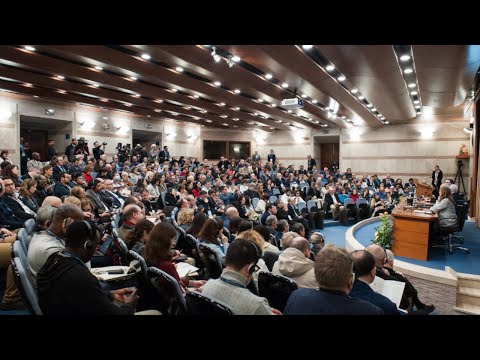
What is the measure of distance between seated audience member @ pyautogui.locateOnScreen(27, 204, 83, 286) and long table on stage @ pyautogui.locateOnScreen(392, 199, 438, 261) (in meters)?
4.87

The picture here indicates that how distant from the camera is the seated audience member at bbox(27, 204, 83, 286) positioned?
2246 millimetres

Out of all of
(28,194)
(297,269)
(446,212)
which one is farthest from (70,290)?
(446,212)

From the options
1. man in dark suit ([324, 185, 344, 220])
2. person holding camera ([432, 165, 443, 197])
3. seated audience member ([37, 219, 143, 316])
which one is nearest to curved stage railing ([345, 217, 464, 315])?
seated audience member ([37, 219, 143, 316])

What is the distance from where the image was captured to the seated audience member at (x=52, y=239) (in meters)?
2.25

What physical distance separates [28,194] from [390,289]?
485cm

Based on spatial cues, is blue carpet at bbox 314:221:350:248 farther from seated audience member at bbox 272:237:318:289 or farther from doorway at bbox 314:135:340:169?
doorway at bbox 314:135:340:169

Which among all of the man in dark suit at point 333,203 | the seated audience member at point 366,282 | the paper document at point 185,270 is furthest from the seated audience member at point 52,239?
the man in dark suit at point 333,203

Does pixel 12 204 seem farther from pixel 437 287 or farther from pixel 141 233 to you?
pixel 437 287

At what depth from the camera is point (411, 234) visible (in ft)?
17.5
